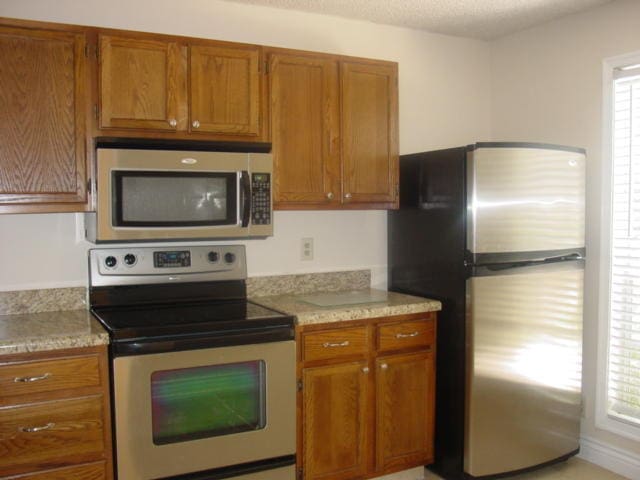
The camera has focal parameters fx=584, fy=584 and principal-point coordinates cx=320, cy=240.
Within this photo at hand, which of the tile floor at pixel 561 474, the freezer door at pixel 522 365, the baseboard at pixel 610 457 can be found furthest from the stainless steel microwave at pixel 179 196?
the baseboard at pixel 610 457

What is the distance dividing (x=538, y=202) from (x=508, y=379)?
33.3 inches

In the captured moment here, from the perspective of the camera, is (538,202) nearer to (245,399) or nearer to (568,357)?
(568,357)

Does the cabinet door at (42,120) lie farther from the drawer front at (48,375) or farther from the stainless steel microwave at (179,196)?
the drawer front at (48,375)

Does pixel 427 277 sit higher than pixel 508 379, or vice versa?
pixel 427 277

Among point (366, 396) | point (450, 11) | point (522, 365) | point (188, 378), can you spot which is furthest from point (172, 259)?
point (450, 11)

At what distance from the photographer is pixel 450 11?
3.10m

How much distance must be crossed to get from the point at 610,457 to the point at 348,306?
163cm

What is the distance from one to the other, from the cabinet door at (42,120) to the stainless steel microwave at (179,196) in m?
0.13

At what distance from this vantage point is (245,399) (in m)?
2.37

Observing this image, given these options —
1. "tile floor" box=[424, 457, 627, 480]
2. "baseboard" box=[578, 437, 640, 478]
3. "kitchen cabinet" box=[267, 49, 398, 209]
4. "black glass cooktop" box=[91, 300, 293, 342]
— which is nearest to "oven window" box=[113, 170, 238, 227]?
"kitchen cabinet" box=[267, 49, 398, 209]

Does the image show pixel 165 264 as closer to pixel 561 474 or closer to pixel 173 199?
pixel 173 199

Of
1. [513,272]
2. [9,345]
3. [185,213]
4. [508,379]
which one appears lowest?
[508,379]

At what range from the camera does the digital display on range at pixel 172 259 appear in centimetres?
267

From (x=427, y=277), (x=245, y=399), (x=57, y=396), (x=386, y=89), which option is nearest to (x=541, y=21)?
(x=386, y=89)
